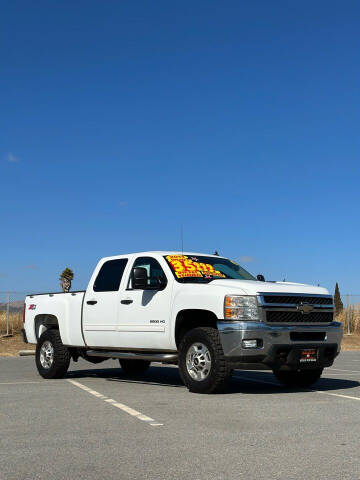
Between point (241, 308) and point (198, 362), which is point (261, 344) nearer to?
point (241, 308)

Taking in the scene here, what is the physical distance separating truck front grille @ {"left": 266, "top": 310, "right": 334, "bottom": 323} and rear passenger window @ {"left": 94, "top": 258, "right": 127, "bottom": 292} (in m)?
3.04

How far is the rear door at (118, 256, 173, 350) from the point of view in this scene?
10508 millimetres

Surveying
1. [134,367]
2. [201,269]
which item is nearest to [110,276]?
[201,269]

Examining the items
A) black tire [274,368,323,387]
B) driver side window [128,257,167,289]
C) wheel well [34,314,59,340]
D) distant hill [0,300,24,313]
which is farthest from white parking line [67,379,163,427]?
distant hill [0,300,24,313]

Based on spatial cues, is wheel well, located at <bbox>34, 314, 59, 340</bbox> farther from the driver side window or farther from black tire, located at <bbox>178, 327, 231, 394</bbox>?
black tire, located at <bbox>178, 327, 231, 394</bbox>

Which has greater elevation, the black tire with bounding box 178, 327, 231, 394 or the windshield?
the windshield

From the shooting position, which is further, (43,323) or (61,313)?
(43,323)

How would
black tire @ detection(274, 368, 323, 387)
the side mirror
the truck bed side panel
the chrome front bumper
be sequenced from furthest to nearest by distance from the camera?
the truck bed side panel < black tire @ detection(274, 368, 323, 387) < the side mirror < the chrome front bumper

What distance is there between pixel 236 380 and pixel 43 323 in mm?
3992

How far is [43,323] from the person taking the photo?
13.2 m

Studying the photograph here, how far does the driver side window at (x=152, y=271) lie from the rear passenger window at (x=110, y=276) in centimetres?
33

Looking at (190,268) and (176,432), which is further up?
(190,268)

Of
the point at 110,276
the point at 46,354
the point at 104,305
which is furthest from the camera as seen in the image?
the point at 46,354

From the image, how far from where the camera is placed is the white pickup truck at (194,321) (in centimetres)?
949
